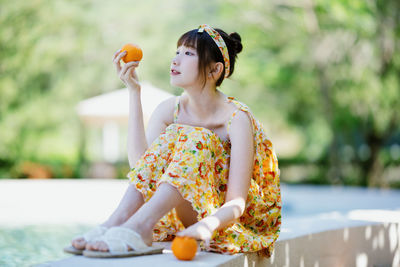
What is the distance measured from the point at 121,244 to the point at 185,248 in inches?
9.2

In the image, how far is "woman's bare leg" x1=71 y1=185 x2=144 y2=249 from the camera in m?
2.09

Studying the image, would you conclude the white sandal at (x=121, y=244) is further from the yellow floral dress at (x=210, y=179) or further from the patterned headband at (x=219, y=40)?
the patterned headband at (x=219, y=40)

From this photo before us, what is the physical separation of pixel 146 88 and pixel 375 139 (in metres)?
6.14

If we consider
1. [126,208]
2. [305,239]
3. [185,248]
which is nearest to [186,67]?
[126,208]

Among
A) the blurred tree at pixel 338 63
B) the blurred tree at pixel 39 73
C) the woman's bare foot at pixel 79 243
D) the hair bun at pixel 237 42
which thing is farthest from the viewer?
the blurred tree at pixel 39 73

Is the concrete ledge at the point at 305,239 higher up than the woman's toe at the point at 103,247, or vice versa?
the woman's toe at the point at 103,247

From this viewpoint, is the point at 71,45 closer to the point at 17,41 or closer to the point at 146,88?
the point at 17,41

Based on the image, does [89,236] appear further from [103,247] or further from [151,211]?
[151,211]

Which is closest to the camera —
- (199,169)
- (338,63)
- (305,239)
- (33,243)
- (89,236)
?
(89,236)

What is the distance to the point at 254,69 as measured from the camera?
47.2 feet

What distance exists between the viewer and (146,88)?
12539mm

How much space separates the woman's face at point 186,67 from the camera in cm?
237

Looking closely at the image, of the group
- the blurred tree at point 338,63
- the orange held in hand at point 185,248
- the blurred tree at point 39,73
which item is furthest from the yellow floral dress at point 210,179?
the blurred tree at point 39,73

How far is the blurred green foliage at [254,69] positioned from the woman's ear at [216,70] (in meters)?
9.54
